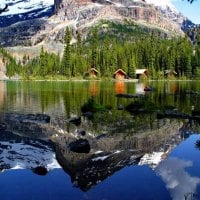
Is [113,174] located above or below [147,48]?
below

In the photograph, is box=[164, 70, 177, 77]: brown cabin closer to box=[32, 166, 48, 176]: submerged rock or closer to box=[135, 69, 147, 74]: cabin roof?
box=[135, 69, 147, 74]: cabin roof

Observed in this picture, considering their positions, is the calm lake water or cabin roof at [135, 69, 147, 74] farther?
cabin roof at [135, 69, 147, 74]

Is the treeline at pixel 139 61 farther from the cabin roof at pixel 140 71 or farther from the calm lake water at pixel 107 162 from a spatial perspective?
the calm lake water at pixel 107 162

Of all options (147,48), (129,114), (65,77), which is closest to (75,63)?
(65,77)

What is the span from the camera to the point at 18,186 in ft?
58.5

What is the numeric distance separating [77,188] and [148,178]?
3.48m

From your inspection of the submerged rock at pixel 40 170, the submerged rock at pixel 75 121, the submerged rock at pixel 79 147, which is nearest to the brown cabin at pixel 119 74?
the submerged rock at pixel 75 121

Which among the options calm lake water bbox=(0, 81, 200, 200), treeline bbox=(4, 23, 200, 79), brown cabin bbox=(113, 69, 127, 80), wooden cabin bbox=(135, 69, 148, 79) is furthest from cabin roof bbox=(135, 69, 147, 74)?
calm lake water bbox=(0, 81, 200, 200)

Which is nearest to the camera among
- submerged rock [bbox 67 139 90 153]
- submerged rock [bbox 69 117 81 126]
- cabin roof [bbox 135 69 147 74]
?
submerged rock [bbox 67 139 90 153]

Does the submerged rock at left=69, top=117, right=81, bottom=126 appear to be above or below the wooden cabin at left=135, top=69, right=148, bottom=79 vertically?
below

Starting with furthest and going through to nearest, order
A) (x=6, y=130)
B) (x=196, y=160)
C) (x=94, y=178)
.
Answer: (x=6, y=130) < (x=196, y=160) < (x=94, y=178)

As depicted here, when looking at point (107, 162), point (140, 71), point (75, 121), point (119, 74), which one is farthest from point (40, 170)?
point (119, 74)

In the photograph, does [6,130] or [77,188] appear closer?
[77,188]

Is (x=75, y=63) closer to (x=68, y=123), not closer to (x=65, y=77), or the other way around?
(x=65, y=77)
